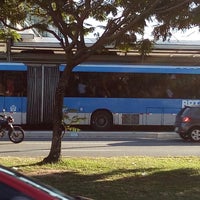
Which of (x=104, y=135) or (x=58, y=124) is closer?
(x=58, y=124)

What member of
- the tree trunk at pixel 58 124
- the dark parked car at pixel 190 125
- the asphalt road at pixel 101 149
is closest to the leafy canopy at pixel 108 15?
the tree trunk at pixel 58 124

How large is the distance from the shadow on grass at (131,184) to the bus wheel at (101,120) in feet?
49.5

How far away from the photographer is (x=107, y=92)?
26812mm

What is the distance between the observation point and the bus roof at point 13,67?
86.1ft

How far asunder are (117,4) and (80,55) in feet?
4.81

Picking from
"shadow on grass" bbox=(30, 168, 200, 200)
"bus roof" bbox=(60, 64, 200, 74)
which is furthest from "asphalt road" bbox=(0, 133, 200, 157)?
"bus roof" bbox=(60, 64, 200, 74)

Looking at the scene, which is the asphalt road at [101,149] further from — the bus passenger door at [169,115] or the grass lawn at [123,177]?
the bus passenger door at [169,115]

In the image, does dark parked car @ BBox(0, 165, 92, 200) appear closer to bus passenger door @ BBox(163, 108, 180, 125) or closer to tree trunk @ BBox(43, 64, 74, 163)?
tree trunk @ BBox(43, 64, 74, 163)

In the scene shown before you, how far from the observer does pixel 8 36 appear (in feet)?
47.9

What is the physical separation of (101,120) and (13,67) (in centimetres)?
501

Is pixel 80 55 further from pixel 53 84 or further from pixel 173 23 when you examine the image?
pixel 53 84

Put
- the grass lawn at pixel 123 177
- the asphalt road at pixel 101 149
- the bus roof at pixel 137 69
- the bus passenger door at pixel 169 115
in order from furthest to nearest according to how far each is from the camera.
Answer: the bus roof at pixel 137 69, the bus passenger door at pixel 169 115, the asphalt road at pixel 101 149, the grass lawn at pixel 123 177

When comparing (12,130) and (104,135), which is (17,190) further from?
(104,135)

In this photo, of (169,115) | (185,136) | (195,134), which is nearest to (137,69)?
(169,115)
